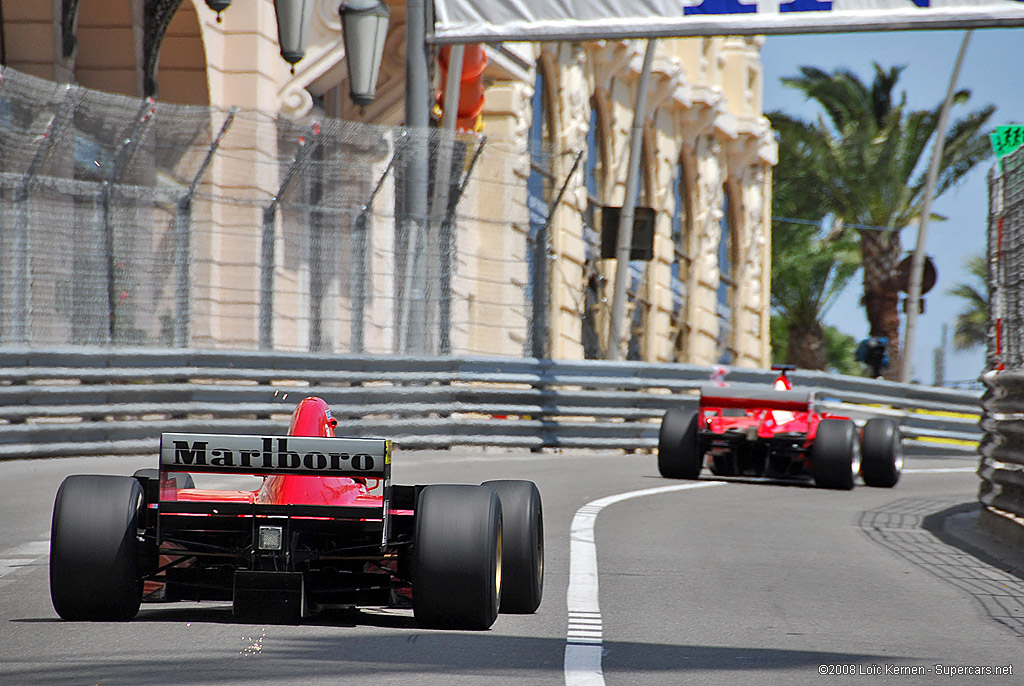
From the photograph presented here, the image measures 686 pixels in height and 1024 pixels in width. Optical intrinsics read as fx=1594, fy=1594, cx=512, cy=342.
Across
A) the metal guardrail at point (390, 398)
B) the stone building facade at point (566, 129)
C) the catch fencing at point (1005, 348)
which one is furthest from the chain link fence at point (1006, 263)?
the stone building facade at point (566, 129)

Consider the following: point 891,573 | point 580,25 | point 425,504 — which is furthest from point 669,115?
point 425,504

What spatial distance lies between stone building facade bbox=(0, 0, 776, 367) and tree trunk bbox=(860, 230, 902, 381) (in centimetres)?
411

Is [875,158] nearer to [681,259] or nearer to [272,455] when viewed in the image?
[681,259]

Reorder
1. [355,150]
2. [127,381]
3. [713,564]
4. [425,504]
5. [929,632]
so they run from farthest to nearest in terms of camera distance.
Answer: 1. [355,150]
2. [127,381]
3. [713,564]
4. [929,632]
5. [425,504]

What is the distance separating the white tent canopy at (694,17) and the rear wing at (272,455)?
9.33 meters

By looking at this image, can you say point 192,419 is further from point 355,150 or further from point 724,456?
point 724,456

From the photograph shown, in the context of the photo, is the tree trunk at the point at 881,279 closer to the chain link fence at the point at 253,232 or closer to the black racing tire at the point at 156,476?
the chain link fence at the point at 253,232

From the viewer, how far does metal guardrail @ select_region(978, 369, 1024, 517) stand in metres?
10.8

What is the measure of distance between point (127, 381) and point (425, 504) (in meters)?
9.23

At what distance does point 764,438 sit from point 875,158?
27378 mm

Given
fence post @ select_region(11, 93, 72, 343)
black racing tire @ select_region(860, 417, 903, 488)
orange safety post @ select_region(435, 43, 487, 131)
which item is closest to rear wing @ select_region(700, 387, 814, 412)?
black racing tire @ select_region(860, 417, 903, 488)

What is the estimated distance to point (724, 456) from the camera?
594 inches

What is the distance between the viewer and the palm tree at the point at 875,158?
3978 centimetres

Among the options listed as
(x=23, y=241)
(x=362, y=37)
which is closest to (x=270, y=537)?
(x=23, y=241)
